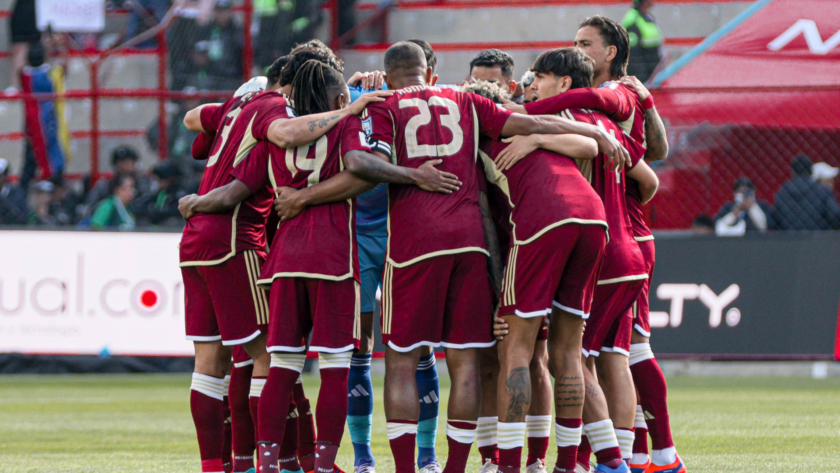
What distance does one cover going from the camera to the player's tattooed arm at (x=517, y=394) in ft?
16.4

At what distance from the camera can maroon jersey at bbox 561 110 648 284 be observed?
213 inches

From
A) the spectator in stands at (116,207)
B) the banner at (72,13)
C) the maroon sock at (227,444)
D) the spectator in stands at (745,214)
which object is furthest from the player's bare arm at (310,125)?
the banner at (72,13)

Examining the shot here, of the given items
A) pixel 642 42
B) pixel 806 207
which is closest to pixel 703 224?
pixel 806 207

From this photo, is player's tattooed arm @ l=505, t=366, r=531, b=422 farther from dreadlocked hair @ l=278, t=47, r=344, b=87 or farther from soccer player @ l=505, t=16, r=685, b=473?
dreadlocked hair @ l=278, t=47, r=344, b=87

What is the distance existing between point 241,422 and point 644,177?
7.99 ft

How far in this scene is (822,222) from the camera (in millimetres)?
12352

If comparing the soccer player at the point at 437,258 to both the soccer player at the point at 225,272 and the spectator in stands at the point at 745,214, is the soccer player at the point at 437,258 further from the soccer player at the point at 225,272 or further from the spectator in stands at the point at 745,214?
the spectator in stands at the point at 745,214

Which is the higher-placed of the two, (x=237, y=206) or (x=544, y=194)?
(x=544, y=194)

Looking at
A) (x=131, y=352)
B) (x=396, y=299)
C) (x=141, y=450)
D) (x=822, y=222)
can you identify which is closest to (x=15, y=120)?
(x=131, y=352)

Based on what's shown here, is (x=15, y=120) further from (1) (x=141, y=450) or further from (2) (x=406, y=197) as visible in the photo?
(2) (x=406, y=197)

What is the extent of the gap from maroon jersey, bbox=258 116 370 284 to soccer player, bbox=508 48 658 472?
42.7 inches

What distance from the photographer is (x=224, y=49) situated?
15.2 m

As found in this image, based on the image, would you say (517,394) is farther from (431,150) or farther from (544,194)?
(431,150)

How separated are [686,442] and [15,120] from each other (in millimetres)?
11283
